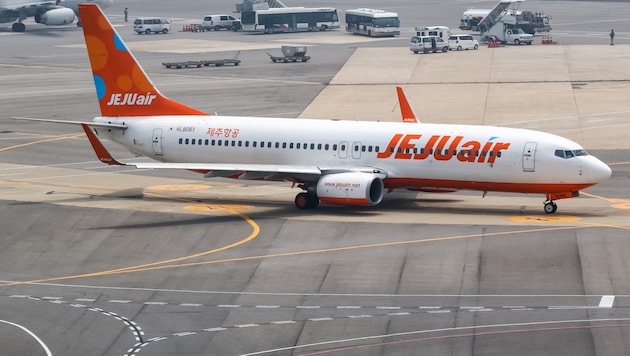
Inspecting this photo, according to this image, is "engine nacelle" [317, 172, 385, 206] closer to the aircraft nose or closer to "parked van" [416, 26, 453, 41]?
the aircraft nose

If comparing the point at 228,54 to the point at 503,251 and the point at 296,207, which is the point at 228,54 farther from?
the point at 503,251

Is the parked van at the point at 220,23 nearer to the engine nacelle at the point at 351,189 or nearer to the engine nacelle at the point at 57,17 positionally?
the engine nacelle at the point at 57,17

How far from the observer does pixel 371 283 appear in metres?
45.6

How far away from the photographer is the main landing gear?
6044cm

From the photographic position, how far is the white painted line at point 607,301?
4162 cm

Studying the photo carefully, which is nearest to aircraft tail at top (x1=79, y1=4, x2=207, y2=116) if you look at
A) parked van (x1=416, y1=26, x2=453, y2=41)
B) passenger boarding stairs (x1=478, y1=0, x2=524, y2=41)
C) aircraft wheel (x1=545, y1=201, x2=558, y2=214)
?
aircraft wheel (x1=545, y1=201, x2=558, y2=214)

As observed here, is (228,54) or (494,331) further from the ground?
(494,331)

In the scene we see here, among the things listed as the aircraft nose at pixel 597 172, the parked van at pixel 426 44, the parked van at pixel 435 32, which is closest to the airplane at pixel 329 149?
the aircraft nose at pixel 597 172

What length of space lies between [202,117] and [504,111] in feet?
114

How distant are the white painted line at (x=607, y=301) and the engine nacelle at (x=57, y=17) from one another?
142 m

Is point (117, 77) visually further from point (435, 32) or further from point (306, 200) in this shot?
point (435, 32)

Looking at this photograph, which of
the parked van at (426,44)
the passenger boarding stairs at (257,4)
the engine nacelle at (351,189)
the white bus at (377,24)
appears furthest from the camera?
the passenger boarding stairs at (257,4)

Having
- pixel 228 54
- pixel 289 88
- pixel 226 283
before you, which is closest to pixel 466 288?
pixel 226 283

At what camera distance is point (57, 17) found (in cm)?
17375
